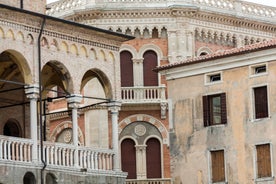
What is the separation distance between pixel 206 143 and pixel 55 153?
7.95 metres

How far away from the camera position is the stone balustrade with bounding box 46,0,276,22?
2466 inches

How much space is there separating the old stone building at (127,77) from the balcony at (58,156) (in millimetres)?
53

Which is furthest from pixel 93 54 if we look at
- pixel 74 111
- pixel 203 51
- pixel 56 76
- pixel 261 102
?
pixel 203 51

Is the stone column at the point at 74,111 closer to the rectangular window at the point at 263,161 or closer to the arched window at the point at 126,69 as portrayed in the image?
the rectangular window at the point at 263,161

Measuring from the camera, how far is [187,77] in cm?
5009

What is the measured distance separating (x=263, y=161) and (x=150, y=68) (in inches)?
661

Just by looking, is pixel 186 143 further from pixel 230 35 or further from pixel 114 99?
pixel 230 35

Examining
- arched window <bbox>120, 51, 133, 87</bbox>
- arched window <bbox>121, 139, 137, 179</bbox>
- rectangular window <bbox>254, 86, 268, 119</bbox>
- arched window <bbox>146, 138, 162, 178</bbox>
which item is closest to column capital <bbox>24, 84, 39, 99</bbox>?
rectangular window <bbox>254, 86, 268, 119</bbox>

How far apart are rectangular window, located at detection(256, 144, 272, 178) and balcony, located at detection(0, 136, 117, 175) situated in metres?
5.89

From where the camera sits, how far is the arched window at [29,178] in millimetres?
42156

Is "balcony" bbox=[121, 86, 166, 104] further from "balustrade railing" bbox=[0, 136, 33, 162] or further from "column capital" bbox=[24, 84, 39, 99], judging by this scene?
"balustrade railing" bbox=[0, 136, 33, 162]

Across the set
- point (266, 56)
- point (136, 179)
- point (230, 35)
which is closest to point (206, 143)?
point (266, 56)

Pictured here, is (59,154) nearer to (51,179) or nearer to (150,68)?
(51,179)

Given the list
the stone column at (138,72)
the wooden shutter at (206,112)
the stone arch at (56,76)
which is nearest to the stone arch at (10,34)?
the stone arch at (56,76)
